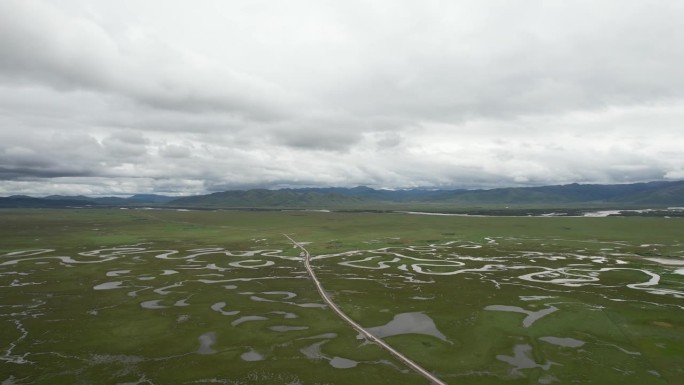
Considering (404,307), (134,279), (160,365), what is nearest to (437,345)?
(404,307)

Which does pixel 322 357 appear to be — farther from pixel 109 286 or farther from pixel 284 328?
pixel 109 286

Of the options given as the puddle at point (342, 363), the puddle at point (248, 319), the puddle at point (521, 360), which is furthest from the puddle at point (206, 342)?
the puddle at point (521, 360)

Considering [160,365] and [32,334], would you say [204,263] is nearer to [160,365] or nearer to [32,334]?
[32,334]

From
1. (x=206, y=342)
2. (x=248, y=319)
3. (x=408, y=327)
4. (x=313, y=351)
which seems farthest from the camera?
(x=248, y=319)

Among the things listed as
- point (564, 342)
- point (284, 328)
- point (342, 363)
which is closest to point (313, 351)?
point (342, 363)

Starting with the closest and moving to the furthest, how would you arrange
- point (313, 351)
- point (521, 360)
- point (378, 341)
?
point (521, 360) < point (313, 351) < point (378, 341)

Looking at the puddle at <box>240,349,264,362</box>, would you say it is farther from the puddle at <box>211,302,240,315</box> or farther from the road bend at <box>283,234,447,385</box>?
the puddle at <box>211,302,240,315</box>

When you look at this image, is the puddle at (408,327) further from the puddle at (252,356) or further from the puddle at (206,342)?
the puddle at (206,342)

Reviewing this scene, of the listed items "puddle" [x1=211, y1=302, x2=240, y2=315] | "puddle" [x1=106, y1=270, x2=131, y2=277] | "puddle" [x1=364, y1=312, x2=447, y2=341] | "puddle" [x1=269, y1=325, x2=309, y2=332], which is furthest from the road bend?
"puddle" [x1=106, y1=270, x2=131, y2=277]

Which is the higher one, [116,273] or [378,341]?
[116,273]
